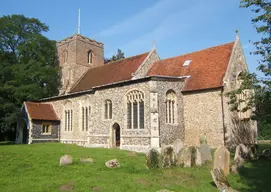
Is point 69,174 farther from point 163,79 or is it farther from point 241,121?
point 241,121

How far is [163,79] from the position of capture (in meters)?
18.6

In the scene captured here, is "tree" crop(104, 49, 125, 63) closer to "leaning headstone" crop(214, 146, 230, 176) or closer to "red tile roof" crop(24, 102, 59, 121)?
"red tile roof" crop(24, 102, 59, 121)

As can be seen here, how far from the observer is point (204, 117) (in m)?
18.6

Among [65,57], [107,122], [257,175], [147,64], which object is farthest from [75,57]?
[257,175]

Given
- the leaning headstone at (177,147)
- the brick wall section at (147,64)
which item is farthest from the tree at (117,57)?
the leaning headstone at (177,147)

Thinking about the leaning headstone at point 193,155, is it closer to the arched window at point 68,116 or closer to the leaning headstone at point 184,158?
the leaning headstone at point 184,158

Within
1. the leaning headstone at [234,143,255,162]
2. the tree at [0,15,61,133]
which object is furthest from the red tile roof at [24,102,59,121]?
the leaning headstone at [234,143,255,162]

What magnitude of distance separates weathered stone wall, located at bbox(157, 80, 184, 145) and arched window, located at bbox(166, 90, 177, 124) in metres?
0.22

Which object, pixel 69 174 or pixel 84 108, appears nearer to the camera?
pixel 69 174

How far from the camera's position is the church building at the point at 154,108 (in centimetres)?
1797

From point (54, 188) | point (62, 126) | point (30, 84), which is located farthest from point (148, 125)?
point (30, 84)

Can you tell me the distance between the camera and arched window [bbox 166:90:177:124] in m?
18.9

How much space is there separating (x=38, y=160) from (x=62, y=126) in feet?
50.1

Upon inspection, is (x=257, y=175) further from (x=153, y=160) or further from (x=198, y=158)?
(x=153, y=160)
